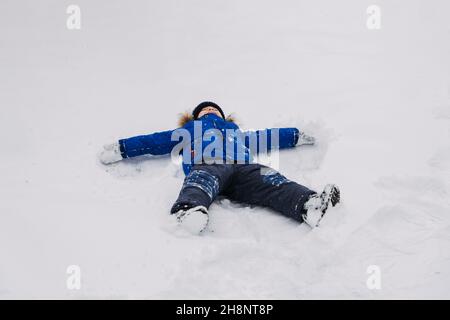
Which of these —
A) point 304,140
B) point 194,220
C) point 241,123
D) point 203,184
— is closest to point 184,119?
point 241,123

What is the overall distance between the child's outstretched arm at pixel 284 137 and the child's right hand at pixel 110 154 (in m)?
0.94

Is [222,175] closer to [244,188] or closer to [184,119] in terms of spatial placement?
[244,188]

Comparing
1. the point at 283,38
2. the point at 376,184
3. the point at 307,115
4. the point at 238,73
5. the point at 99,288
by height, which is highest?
the point at 283,38

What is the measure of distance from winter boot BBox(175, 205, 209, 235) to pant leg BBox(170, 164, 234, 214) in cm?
9

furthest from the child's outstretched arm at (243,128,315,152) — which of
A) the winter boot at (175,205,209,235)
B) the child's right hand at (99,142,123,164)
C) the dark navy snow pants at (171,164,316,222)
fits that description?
the winter boot at (175,205,209,235)

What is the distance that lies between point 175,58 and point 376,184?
2.93m

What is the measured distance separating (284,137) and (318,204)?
1.11 m

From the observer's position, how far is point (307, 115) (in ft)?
13.7

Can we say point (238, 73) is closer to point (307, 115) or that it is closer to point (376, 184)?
point (307, 115)

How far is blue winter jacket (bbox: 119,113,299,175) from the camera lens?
10.9 ft

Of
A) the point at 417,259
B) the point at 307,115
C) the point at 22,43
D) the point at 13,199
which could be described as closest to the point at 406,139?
the point at 307,115

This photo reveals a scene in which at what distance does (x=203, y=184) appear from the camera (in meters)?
2.94

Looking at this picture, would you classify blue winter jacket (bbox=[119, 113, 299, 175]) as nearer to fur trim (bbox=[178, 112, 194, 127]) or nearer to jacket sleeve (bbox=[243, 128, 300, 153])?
jacket sleeve (bbox=[243, 128, 300, 153])

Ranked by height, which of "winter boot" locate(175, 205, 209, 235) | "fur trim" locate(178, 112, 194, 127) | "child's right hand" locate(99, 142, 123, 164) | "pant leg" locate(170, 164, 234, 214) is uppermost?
"fur trim" locate(178, 112, 194, 127)
